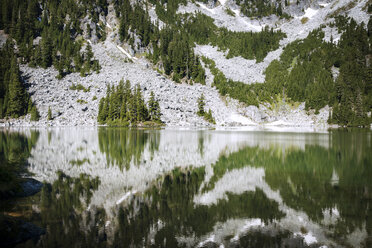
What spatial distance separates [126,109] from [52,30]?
74520mm

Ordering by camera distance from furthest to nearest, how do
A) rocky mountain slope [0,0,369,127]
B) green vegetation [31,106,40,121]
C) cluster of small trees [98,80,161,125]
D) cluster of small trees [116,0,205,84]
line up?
cluster of small trees [116,0,205,84] → rocky mountain slope [0,0,369,127] → green vegetation [31,106,40,121] → cluster of small trees [98,80,161,125]

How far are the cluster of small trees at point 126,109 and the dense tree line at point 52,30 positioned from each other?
29.9m

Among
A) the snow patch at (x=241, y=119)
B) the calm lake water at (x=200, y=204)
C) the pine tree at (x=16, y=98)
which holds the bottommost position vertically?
the calm lake water at (x=200, y=204)

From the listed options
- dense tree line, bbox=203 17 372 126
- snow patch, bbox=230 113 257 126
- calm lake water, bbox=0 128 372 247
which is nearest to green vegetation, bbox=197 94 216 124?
snow patch, bbox=230 113 257 126

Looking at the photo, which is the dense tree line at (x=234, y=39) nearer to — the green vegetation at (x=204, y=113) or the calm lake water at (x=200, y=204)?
the green vegetation at (x=204, y=113)

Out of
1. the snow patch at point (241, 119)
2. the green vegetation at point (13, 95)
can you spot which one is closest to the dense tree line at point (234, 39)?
the snow patch at point (241, 119)

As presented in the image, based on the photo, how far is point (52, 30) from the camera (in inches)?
5207

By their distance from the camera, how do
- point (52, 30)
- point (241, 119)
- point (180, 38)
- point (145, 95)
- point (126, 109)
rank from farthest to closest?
point (180, 38)
point (52, 30)
point (241, 119)
point (145, 95)
point (126, 109)

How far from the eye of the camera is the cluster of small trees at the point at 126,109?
88750 mm

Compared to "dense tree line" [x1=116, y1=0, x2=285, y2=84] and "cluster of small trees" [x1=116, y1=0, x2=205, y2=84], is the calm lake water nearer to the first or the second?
"cluster of small trees" [x1=116, y1=0, x2=205, y2=84]

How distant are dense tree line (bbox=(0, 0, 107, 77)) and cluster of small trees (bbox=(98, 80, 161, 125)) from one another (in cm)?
2990

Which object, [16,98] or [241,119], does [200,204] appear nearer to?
[241,119]

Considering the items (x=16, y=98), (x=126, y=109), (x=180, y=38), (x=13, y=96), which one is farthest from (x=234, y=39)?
(x=13, y=96)

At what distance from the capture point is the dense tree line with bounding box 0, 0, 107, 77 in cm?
11556
